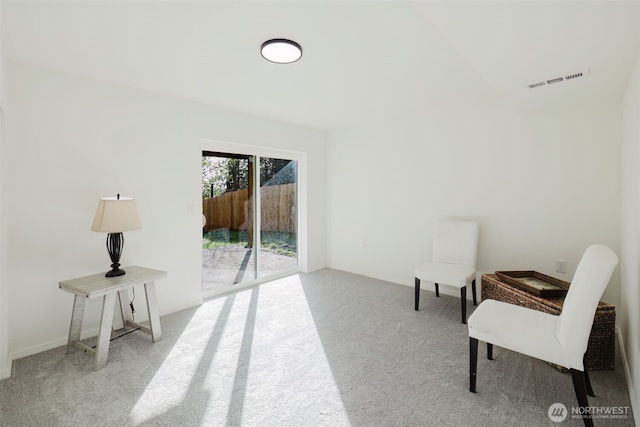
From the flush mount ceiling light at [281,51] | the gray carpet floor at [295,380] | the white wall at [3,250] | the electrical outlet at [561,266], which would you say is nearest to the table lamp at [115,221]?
the white wall at [3,250]

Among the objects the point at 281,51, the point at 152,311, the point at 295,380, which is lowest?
the point at 295,380

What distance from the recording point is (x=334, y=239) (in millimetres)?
5094

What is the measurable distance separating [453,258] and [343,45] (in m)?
2.54

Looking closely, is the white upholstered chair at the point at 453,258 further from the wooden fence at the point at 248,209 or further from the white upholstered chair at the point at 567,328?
the wooden fence at the point at 248,209

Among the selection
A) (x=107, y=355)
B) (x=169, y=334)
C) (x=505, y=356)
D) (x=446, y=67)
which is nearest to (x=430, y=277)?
(x=505, y=356)

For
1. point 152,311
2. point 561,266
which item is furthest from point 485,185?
point 152,311

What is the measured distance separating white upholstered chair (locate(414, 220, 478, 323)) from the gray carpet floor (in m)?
0.42

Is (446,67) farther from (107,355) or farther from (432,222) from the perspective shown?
(107,355)

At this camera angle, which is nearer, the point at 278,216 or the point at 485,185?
the point at 485,185

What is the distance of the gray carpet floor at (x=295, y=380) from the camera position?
1735 millimetres

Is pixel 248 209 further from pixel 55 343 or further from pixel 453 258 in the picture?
pixel 453 258

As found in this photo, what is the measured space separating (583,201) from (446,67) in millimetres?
1849

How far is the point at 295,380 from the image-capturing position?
81.6 inches

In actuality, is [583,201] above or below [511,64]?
below
